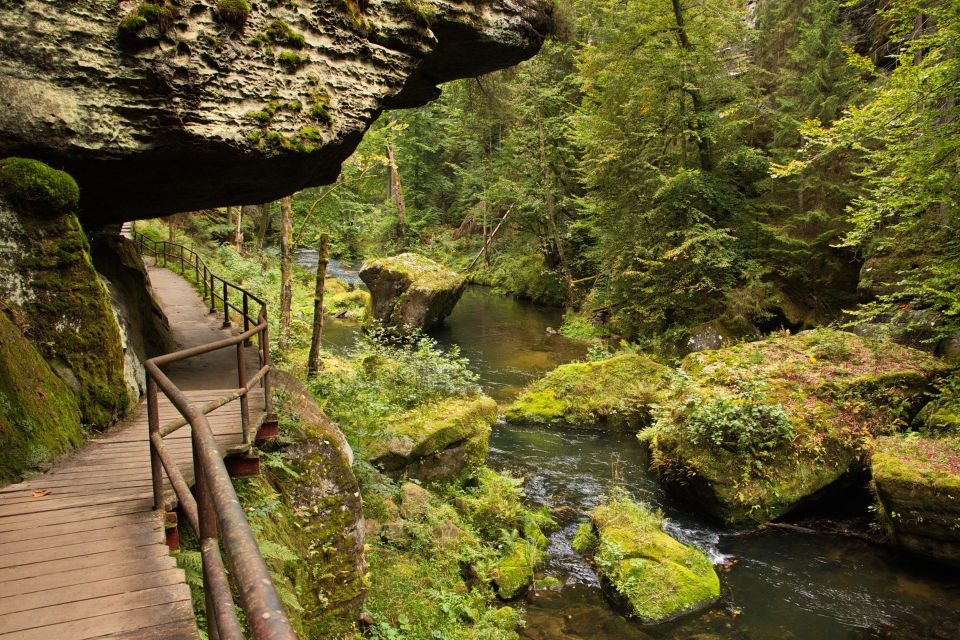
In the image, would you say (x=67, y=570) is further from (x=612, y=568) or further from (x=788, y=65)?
(x=788, y=65)

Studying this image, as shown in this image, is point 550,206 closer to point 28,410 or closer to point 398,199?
point 398,199

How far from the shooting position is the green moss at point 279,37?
20.8 ft

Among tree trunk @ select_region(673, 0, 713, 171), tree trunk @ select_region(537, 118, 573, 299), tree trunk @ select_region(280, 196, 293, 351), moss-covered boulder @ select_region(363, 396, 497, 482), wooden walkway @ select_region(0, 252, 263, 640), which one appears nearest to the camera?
wooden walkway @ select_region(0, 252, 263, 640)

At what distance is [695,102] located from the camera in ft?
59.1

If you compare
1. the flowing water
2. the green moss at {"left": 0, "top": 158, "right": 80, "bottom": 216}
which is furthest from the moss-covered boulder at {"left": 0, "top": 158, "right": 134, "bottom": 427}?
the flowing water

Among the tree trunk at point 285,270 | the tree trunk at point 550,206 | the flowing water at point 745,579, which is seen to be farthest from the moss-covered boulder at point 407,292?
the flowing water at point 745,579

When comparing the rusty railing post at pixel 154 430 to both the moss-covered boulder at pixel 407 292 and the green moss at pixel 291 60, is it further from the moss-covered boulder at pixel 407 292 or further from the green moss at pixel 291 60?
the moss-covered boulder at pixel 407 292

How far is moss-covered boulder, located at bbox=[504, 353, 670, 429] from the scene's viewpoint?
551 inches

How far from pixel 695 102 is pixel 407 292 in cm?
1287

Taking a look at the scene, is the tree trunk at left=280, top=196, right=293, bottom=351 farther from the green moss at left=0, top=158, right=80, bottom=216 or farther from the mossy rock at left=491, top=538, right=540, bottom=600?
the mossy rock at left=491, top=538, right=540, bottom=600

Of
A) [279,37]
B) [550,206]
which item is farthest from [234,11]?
[550,206]

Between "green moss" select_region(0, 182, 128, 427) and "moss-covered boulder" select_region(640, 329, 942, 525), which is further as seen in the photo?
"moss-covered boulder" select_region(640, 329, 942, 525)

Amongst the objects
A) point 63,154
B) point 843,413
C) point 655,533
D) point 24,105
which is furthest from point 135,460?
point 843,413

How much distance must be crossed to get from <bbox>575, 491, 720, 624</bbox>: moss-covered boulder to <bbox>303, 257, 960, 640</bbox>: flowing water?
207mm
